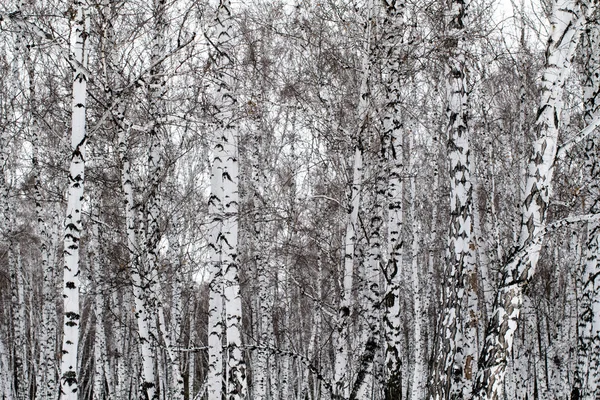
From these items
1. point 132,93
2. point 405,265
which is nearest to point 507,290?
point 132,93

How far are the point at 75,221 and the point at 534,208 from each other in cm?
511

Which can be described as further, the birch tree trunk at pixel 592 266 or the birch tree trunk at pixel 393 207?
the birch tree trunk at pixel 393 207

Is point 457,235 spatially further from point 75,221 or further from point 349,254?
point 75,221

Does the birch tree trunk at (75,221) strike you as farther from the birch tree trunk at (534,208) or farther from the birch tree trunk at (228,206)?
the birch tree trunk at (534,208)

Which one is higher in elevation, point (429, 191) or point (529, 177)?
point (429, 191)

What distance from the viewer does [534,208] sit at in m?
5.02

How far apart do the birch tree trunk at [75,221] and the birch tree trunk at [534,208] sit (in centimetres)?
446

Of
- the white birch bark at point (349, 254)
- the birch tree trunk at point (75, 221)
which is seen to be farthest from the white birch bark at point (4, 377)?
the white birch bark at point (349, 254)

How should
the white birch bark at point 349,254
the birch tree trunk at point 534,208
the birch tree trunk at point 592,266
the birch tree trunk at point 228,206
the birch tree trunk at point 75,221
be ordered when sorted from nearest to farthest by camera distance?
the birch tree trunk at point 534,208
the birch tree trunk at point 75,221
the birch tree trunk at point 228,206
the white birch bark at point 349,254
the birch tree trunk at point 592,266

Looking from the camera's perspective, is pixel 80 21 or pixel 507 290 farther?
pixel 80 21

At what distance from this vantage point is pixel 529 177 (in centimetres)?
512

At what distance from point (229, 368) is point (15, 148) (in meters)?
13.7

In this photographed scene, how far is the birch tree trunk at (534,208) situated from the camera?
4.94 metres

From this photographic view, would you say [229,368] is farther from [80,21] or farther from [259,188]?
[259,188]
